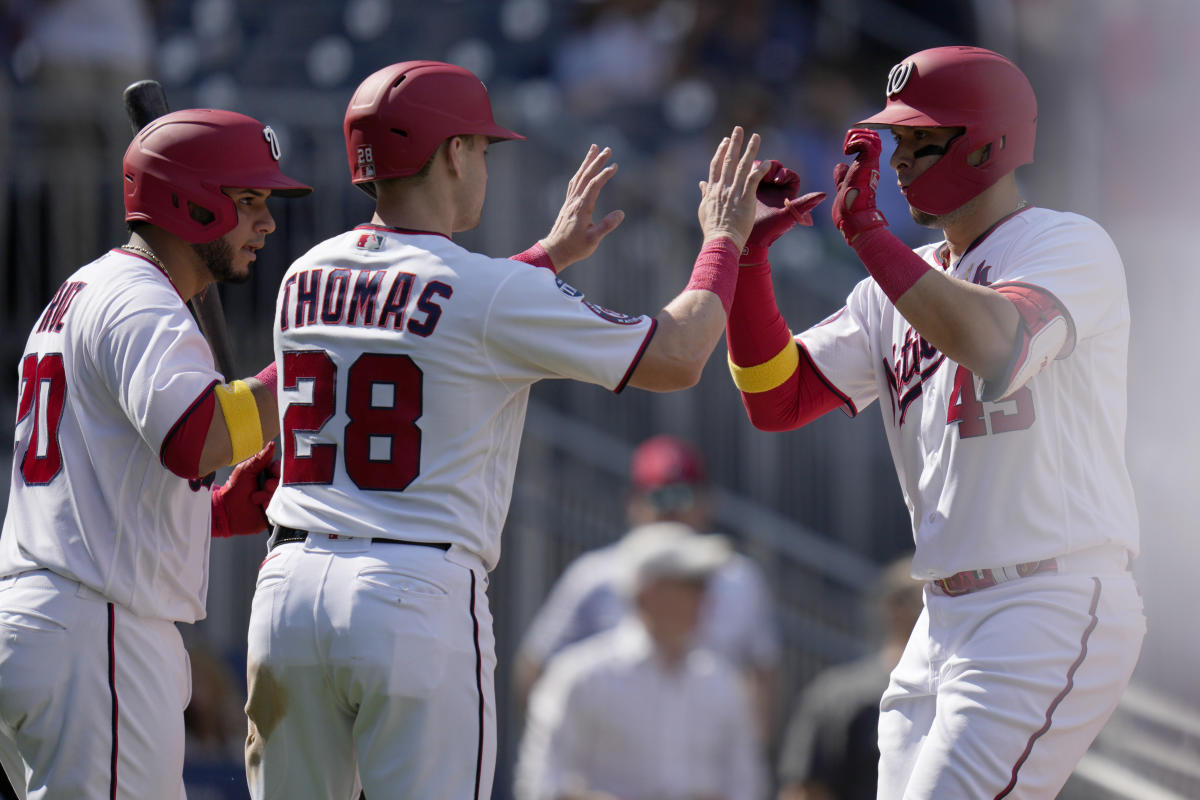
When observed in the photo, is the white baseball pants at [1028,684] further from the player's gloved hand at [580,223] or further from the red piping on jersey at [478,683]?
the player's gloved hand at [580,223]

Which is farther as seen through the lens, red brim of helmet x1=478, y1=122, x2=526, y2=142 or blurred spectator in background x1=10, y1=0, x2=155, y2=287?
blurred spectator in background x1=10, y1=0, x2=155, y2=287

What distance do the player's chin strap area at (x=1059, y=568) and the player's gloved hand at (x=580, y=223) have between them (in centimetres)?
124

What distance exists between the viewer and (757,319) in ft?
13.7

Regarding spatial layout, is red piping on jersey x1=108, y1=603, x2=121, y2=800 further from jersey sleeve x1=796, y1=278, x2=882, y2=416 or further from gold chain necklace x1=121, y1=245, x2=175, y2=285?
jersey sleeve x1=796, y1=278, x2=882, y2=416

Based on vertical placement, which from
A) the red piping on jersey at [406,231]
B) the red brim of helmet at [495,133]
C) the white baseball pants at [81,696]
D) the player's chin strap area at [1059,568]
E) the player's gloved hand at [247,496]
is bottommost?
the white baseball pants at [81,696]

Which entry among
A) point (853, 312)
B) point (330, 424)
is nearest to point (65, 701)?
point (330, 424)

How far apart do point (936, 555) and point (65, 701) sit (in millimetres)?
2091

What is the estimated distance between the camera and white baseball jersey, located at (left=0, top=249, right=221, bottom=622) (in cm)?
368

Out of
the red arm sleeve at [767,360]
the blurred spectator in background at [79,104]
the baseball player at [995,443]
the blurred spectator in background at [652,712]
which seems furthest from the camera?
the blurred spectator in background at [79,104]

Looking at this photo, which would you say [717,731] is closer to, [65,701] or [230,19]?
[65,701]

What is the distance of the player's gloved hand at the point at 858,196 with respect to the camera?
3672 mm

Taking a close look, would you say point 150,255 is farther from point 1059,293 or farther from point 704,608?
point 704,608

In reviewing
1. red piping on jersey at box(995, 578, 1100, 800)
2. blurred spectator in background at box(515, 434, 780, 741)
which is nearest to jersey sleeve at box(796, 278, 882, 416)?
red piping on jersey at box(995, 578, 1100, 800)

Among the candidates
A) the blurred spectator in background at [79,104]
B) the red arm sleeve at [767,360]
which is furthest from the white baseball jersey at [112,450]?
the blurred spectator in background at [79,104]
